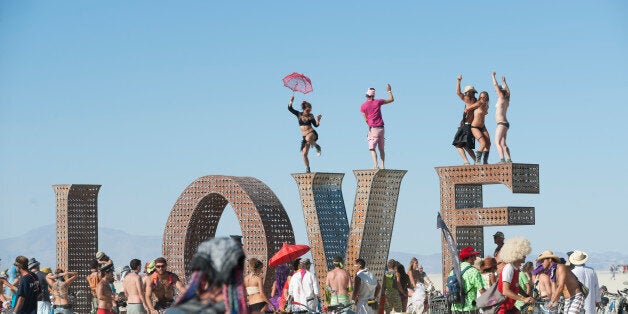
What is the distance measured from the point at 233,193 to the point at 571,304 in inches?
445

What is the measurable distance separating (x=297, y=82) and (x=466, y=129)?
3.24 meters

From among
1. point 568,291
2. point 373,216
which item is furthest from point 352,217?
point 568,291

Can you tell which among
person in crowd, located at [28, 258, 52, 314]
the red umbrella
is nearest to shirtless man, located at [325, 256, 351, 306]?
the red umbrella

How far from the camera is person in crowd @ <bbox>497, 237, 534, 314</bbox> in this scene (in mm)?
14203

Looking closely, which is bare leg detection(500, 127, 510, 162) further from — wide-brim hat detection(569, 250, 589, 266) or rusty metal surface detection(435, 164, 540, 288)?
wide-brim hat detection(569, 250, 589, 266)

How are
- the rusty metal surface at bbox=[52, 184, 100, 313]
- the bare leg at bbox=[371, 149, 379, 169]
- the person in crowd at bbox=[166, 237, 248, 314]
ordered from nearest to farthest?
the person in crowd at bbox=[166, 237, 248, 314]
the bare leg at bbox=[371, 149, 379, 169]
the rusty metal surface at bbox=[52, 184, 100, 313]

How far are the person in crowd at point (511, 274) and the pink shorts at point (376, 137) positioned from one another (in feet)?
24.2

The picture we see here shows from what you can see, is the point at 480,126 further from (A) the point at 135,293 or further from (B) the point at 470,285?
(A) the point at 135,293

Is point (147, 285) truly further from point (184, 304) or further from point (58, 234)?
point (58, 234)

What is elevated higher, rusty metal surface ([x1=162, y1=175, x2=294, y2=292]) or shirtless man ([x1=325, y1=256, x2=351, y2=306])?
rusty metal surface ([x1=162, y1=175, x2=294, y2=292])

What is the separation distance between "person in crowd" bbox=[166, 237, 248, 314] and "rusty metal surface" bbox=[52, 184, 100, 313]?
2018cm

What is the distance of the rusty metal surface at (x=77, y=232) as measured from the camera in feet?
91.5

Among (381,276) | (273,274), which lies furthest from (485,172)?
(273,274)

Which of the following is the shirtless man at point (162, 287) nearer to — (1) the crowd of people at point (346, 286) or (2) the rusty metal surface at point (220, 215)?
(1) the crowd of people at point (346, 286)
